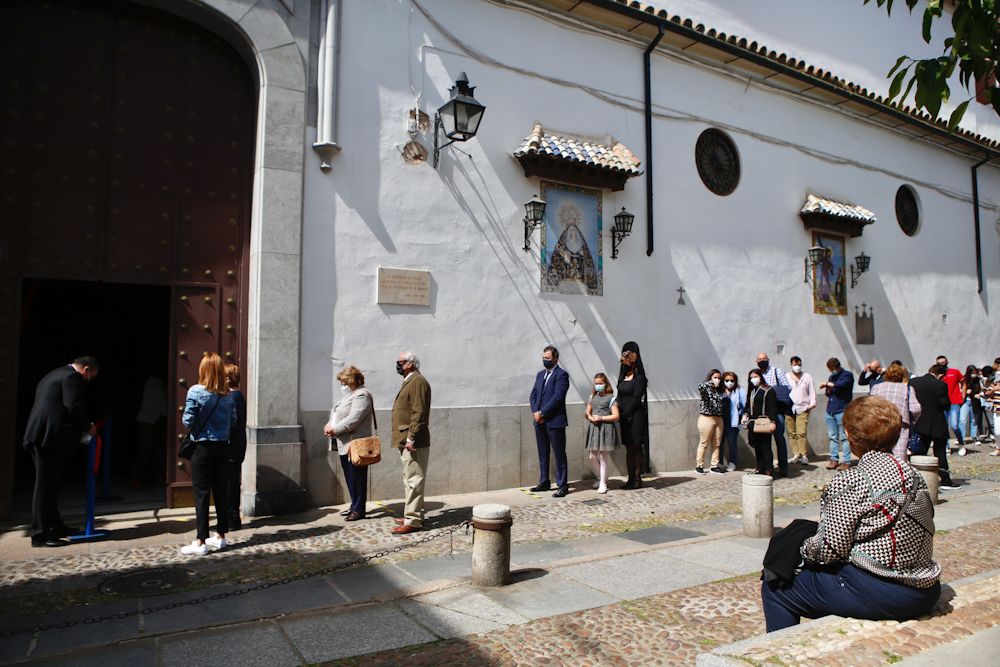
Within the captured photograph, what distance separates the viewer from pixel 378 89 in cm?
839

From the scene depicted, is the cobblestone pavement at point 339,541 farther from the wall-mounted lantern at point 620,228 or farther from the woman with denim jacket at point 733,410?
the wall-mounted lantern at point 620,228

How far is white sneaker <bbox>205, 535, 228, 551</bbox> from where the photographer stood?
601 centimetres

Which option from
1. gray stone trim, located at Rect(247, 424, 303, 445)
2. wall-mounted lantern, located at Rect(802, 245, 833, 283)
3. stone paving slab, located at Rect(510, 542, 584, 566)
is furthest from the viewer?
wall-mounted lantern, located at Rect(802, 245, 833, 283)

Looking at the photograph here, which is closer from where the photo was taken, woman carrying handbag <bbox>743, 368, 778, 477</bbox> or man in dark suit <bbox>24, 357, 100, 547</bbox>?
man in dark suit <bbox>24, 357, 100, 547</bbox>

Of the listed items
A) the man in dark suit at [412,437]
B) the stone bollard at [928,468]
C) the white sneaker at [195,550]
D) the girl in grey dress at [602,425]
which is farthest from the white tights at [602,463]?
the white sneaker at [195,550]

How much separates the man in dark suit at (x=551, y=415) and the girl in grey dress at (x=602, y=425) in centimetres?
39

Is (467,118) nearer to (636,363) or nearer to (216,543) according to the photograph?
(636,363)

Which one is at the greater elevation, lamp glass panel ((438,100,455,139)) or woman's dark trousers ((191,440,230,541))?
lamp glass panel ((438,100,455,139))

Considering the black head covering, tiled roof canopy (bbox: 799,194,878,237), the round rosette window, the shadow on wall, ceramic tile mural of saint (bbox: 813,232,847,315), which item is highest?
the round rosette window

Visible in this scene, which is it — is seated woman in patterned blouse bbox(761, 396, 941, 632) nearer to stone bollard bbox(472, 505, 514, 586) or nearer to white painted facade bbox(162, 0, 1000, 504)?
stone bollard bbox(472, 505, 514, 586)

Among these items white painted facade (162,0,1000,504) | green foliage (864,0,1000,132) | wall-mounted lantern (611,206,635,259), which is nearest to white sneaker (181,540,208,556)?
white painted facade (162,0,1000,504)

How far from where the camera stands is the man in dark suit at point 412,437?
670 centimetres

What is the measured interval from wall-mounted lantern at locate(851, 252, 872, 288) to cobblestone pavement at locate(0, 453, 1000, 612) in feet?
17.5

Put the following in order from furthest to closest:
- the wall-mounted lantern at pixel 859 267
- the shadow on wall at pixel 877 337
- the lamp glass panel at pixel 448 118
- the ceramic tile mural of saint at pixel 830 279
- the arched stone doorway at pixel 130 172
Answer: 1. the wall-mounted lantern at pixel 859 267
2. the shadow on wall at pixel 877 337
3. the ceramic tile mural of saint at pixel 830 279
4. the lamp glass panel at pixel 448 118
5. the arched stone doorway at pixel 130 172
